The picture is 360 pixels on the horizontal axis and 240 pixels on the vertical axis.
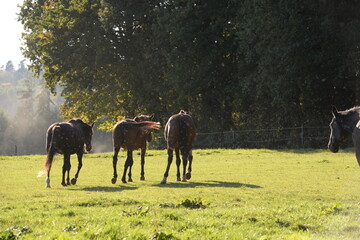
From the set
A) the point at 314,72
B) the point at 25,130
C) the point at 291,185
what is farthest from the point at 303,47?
the point at 25,130

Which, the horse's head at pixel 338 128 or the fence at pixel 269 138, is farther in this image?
the fence at pixel 269 138

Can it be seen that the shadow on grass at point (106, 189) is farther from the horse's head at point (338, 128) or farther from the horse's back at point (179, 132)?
the horse's head at point (338, 128)

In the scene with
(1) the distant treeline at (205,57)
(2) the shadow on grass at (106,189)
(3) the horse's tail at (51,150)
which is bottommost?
(2) the shadow on grass at (106,189)

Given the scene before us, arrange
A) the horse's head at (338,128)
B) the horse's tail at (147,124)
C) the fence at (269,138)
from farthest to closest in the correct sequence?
the fence at (269,138) → the horse's tail at (147,124) → the horse's head at (338,128)

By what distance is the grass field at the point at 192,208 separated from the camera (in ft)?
28.5

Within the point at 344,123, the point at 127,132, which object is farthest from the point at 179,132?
the point at 344,123

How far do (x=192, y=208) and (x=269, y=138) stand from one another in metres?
30.8

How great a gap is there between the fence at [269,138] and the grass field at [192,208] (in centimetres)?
1872

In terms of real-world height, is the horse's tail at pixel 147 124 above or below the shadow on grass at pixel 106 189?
above

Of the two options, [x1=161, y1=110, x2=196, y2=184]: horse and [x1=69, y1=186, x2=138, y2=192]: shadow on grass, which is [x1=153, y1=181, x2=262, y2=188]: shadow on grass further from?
[x1=69, y1=186, x2=138, y2=192]: shadow on grass

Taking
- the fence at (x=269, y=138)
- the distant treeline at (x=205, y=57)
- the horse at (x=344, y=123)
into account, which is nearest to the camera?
the horse at (x=344, y=123)

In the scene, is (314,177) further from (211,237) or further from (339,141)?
(211,237)

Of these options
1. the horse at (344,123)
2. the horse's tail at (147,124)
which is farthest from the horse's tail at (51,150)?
the horse at (344,123)

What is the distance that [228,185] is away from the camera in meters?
16.5
